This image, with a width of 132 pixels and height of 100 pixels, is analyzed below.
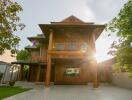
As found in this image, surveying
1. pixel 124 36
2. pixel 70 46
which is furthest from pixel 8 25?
pixel 70 46

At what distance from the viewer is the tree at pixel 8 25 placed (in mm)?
8266

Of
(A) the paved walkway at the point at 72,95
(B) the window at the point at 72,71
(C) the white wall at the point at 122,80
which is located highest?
(B) the window at the point at 72,71

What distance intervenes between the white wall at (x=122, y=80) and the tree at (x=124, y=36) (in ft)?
35.0

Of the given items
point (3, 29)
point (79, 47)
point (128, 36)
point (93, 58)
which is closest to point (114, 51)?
point (128, 36)

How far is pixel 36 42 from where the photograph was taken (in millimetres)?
29969

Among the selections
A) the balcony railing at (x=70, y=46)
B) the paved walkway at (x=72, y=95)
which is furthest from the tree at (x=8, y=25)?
the balcony railing at (x=70, y=46)

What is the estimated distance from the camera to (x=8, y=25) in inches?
339

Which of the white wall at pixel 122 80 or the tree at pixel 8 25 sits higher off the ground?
the tree at pixel 8 25

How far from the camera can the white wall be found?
1950 centimetres

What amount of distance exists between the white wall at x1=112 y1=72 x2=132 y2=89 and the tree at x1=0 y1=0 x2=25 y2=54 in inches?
587

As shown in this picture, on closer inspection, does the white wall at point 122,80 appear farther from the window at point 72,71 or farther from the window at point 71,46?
the window at point 71,46

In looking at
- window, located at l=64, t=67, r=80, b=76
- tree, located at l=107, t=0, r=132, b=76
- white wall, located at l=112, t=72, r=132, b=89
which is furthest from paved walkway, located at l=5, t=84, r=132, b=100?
window, located at l=64, t=67, r=80, b=76

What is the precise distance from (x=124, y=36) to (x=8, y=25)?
6182 millimetres

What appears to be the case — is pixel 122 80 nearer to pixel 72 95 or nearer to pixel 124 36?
pixel 72 95
